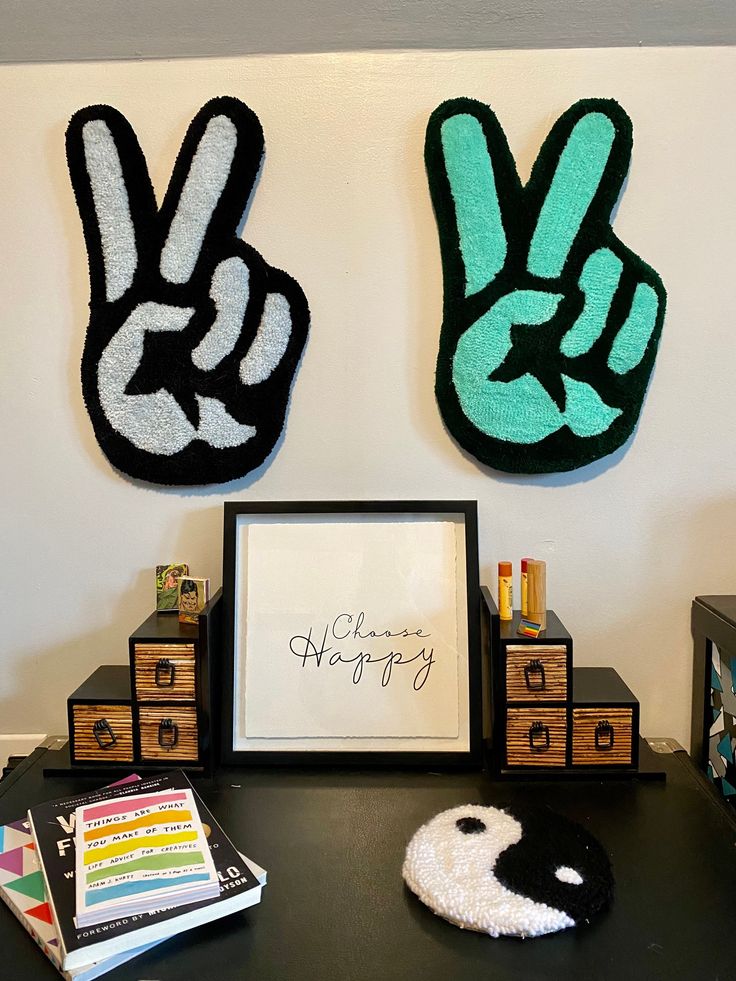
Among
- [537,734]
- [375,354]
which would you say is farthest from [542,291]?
[537,734]

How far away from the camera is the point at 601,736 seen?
1.09 metres

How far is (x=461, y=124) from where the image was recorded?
3.72 feet

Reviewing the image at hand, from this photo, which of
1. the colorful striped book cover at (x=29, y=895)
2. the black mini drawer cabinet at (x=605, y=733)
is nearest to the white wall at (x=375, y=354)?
the black mini drawer cabinet at (x=605, y=733)

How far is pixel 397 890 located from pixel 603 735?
398mm

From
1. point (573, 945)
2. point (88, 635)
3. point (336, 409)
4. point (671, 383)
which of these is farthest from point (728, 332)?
point (88, 635)

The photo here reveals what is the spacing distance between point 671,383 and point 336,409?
1.78 ft

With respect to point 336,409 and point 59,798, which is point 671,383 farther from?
point 59,798

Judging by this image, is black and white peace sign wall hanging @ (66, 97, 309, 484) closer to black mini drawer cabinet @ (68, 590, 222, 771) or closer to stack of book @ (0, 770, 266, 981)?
black mini drawer cabinet @ (68, 590, 222, 771)

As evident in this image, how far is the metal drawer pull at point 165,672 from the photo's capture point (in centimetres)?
109

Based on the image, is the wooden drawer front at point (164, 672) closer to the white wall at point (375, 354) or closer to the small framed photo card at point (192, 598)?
the small framed photo card at point (192, 598)

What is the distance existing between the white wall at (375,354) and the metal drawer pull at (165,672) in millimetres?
207

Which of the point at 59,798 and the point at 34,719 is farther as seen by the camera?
the point at 34,719

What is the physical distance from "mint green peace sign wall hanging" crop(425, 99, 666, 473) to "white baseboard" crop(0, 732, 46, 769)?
934 millimetres

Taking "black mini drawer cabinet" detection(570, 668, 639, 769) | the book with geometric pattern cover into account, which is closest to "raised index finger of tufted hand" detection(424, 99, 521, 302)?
"black mini drawer cabinet" detection(570, 668, 639, 769)
